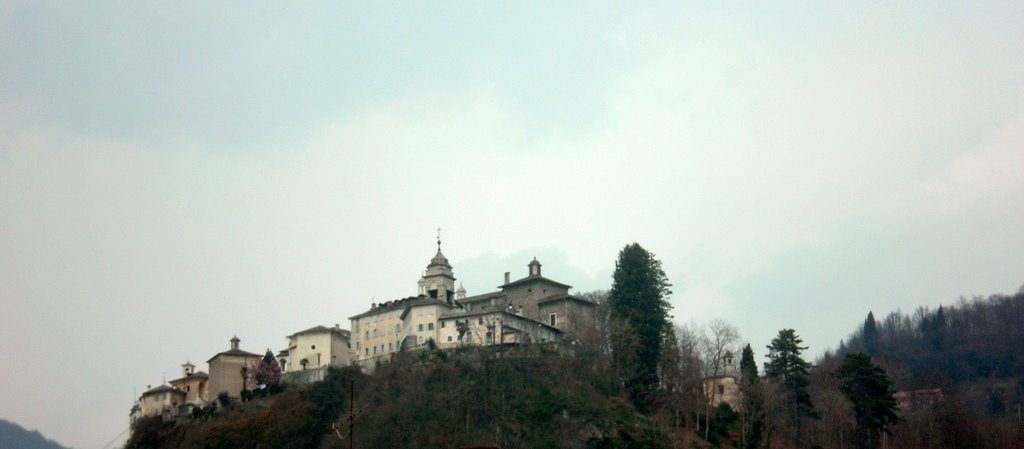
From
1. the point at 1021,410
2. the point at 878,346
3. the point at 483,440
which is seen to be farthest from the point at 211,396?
the point at 878,346

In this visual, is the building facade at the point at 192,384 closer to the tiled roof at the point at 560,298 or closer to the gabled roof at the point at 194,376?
the gabled roof at the point at 194,376

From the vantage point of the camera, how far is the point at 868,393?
71.2 meters

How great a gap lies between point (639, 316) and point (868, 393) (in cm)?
1736

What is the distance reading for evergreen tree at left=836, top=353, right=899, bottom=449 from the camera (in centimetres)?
6988

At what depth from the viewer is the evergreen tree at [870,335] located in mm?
157125

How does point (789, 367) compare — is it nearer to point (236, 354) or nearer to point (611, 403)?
point (611, 403)

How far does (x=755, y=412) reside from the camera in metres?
71.4

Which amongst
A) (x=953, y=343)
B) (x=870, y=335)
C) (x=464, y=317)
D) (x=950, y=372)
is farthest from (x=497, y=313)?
(x=870, y=335)

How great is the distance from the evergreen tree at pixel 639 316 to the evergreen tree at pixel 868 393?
13.8 metres

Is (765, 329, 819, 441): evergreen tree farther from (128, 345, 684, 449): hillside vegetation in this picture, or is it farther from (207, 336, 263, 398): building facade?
(207, 336, 263, 398): building facade

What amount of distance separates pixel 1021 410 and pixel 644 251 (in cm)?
5081

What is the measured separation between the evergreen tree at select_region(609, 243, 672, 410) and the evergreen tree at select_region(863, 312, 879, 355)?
83874 mm

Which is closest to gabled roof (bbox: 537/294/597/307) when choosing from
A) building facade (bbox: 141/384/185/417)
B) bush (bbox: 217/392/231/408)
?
bush (bbox: 217/392/231/408)

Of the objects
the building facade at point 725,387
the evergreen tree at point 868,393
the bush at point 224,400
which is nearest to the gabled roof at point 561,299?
the building facade at point 725,387
